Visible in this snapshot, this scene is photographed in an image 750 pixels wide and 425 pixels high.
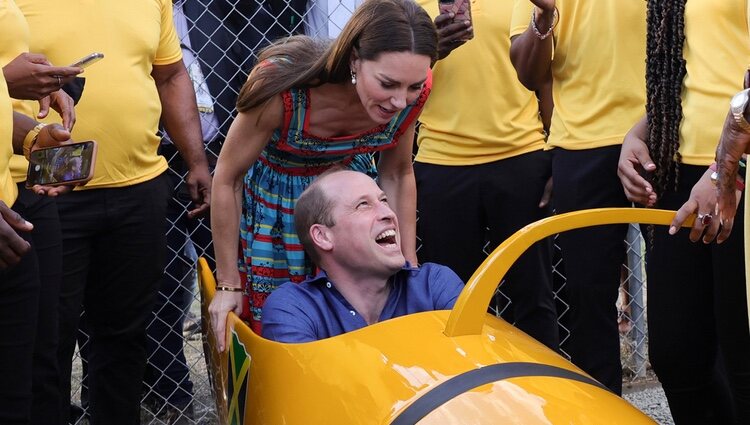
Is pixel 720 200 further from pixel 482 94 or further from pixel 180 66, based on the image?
pixel 180 66

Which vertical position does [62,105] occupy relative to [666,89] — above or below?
below

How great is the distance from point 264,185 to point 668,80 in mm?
1222

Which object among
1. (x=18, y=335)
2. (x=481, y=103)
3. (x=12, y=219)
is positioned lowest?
(x=18, y=335)

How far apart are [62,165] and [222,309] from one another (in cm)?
58

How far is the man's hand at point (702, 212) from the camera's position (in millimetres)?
2326

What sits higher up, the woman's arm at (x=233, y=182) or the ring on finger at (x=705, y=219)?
the ring on finger at (x=705, y=219)

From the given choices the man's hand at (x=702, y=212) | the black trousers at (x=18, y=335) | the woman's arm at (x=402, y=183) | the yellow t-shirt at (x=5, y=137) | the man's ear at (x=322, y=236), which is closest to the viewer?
the man's hand at (x=702, y=212)

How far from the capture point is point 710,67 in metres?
2.72

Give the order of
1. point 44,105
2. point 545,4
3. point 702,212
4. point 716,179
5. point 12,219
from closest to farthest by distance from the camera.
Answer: point 716,179
point 12,219
point 702,212
point 44,105
point 545,4

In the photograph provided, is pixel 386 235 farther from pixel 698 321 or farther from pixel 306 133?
pixel 698 321

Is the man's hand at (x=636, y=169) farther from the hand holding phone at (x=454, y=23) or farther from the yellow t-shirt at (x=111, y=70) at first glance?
the yellow t-shirt at (x=111, y=70)

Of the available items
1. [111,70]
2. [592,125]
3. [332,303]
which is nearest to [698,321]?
[592,125]

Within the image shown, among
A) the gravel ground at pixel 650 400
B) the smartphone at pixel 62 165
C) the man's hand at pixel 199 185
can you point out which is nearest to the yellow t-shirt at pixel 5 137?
the smartphone at pixel 62 165

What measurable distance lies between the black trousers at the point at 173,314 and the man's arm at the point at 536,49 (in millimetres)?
1553
